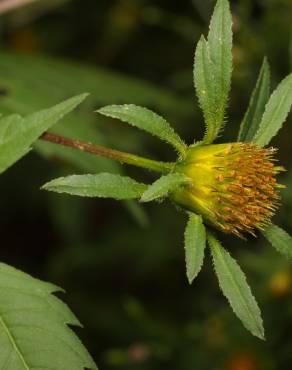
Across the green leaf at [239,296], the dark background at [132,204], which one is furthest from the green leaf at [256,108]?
the dark background at [132,204]

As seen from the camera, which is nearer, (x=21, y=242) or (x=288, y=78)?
(x=288, y=78)

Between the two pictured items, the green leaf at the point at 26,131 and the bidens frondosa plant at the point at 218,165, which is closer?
the bidens frondosa plant at the point at 218,165

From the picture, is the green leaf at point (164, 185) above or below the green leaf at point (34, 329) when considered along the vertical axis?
above

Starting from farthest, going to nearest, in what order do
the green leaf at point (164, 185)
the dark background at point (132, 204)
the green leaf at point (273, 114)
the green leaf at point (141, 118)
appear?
the dark background at point (132, 204) → the green leaf at point (273, 114) → the green leaf at point (141, 118) → the green leaf at point (164, 185)

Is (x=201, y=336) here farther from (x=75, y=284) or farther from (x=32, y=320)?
(x=32, y=320)

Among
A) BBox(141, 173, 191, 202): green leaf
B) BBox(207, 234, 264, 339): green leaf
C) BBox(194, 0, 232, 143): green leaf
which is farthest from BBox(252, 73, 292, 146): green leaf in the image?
BBox(207, 234, 264, 339): green leaf

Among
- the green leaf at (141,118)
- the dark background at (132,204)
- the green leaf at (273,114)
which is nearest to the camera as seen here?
the green leaf at (141,118)

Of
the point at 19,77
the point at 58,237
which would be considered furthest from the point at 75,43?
the point at 19,77

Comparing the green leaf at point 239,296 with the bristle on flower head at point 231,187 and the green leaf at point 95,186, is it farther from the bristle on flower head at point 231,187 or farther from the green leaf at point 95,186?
the green leaf at point 95,186
